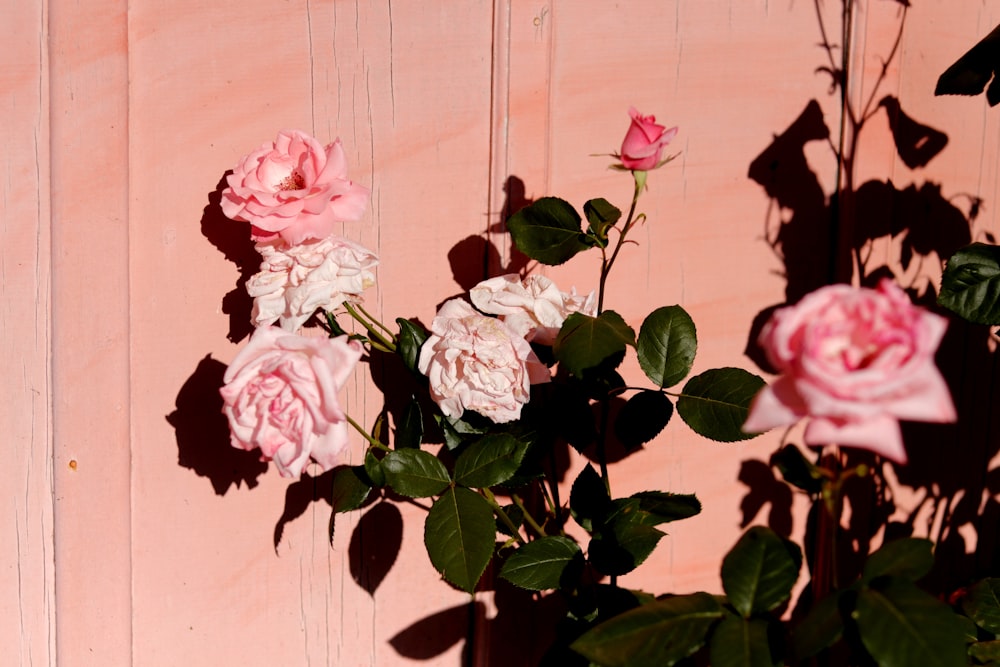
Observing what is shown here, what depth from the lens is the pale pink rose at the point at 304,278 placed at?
0.83 meters

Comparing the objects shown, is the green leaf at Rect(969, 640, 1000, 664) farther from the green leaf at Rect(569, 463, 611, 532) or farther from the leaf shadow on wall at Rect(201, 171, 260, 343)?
the leaf shadow on wall at Rect(201, 171, 260, 343)

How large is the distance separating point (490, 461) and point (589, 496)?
128 millimetres

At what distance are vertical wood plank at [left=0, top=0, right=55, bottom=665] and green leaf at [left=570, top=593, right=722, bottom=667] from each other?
2.20 ft

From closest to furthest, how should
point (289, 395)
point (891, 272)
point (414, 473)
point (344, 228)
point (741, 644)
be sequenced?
point (741, 644), point (289, 395), point (414, 473), point (344, 228), point (891, 272)

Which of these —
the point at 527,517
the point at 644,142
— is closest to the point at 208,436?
the point at 527,517

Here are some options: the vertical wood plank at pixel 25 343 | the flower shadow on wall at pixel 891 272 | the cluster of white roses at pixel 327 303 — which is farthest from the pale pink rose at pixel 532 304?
the vertical wood plank at pixel 25 343

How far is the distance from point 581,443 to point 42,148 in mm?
676

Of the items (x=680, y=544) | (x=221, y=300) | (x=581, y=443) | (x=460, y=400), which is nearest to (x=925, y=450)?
(x=680, y=544)

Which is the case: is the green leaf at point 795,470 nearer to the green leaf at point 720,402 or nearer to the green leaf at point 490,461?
the green leaf at point 720,402

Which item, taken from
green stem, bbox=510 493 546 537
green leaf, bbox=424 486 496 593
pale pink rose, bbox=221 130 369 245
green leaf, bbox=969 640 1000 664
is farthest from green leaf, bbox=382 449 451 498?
green leaf, bbox=969 640 1000 664

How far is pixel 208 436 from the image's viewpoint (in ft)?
3.21

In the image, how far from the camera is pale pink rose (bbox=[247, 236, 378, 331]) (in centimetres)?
83

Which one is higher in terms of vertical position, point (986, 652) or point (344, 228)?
point (344, 228)

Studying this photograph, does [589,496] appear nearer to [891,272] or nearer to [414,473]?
[414,473]
